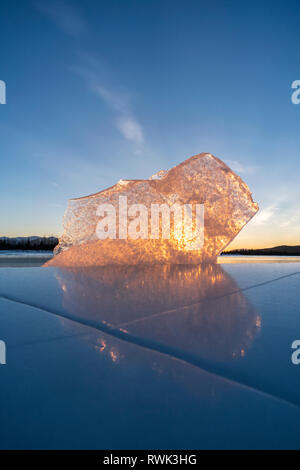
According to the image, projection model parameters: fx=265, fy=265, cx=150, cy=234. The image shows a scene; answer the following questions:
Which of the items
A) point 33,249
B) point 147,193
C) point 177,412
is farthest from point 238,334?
point 33,249

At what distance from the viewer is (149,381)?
55cm

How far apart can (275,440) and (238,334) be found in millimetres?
481

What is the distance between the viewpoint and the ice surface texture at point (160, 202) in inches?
170

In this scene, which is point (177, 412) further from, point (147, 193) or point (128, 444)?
point (147, 193)

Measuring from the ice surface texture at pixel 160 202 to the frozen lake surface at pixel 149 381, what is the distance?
130 inches

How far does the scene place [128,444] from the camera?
0.39 metres

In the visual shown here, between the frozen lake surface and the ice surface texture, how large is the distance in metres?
3.30

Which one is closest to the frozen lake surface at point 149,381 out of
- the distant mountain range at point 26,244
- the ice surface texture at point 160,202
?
the ice surface texture at point 160,202

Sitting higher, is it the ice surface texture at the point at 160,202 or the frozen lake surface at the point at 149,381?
the ice surface texture at the point at 160,202

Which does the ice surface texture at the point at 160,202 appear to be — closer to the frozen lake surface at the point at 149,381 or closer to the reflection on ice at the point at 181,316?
the reflection on ice at the point at 181,316

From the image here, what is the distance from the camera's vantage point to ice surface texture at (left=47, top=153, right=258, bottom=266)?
432cm

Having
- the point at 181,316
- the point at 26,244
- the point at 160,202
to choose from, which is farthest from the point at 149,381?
the point at 26,244

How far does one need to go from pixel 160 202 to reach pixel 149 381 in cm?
397

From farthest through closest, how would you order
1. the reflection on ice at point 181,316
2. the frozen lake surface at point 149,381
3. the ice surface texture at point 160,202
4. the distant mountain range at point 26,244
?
1. the distant mountain range at point 26,244
2. the ice surface texture at point 160,202
3. the reflection on ice at point 181,316
4. the frozen lake surface at point 149,381
